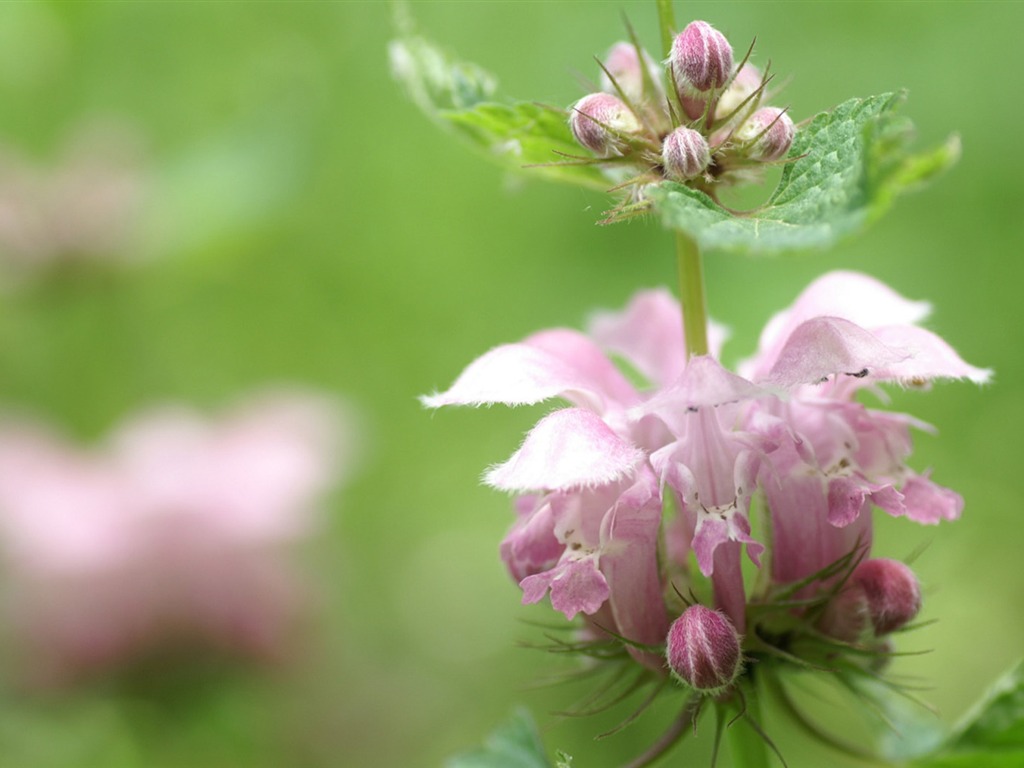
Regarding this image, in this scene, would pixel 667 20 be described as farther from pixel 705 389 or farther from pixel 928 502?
pixel 928 502

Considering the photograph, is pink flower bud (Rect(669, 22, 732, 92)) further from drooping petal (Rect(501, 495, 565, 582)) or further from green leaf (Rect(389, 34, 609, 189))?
drooping petal (Rect(501, 495, 565, 582))

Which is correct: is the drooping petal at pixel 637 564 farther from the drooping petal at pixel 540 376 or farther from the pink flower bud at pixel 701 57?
the pink flower bud at pixel 701 57

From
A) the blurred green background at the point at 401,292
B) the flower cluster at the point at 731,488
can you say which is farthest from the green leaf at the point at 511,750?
the blurred green background at the point at 401,292

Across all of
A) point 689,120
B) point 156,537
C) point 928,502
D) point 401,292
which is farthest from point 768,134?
point 401,292

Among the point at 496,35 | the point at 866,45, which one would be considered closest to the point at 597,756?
the point at 866,45

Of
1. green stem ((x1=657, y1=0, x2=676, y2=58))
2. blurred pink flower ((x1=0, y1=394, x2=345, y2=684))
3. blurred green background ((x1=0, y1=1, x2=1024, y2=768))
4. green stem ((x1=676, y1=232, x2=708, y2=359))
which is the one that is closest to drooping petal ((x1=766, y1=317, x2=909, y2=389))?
green stem ((x1=676, y1=232, x2=708, y2=359))

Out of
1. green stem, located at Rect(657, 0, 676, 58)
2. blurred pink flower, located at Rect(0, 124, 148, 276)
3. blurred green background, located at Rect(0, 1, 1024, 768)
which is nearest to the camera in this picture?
green stem, located at Rect(657, 0, 676, 58)
